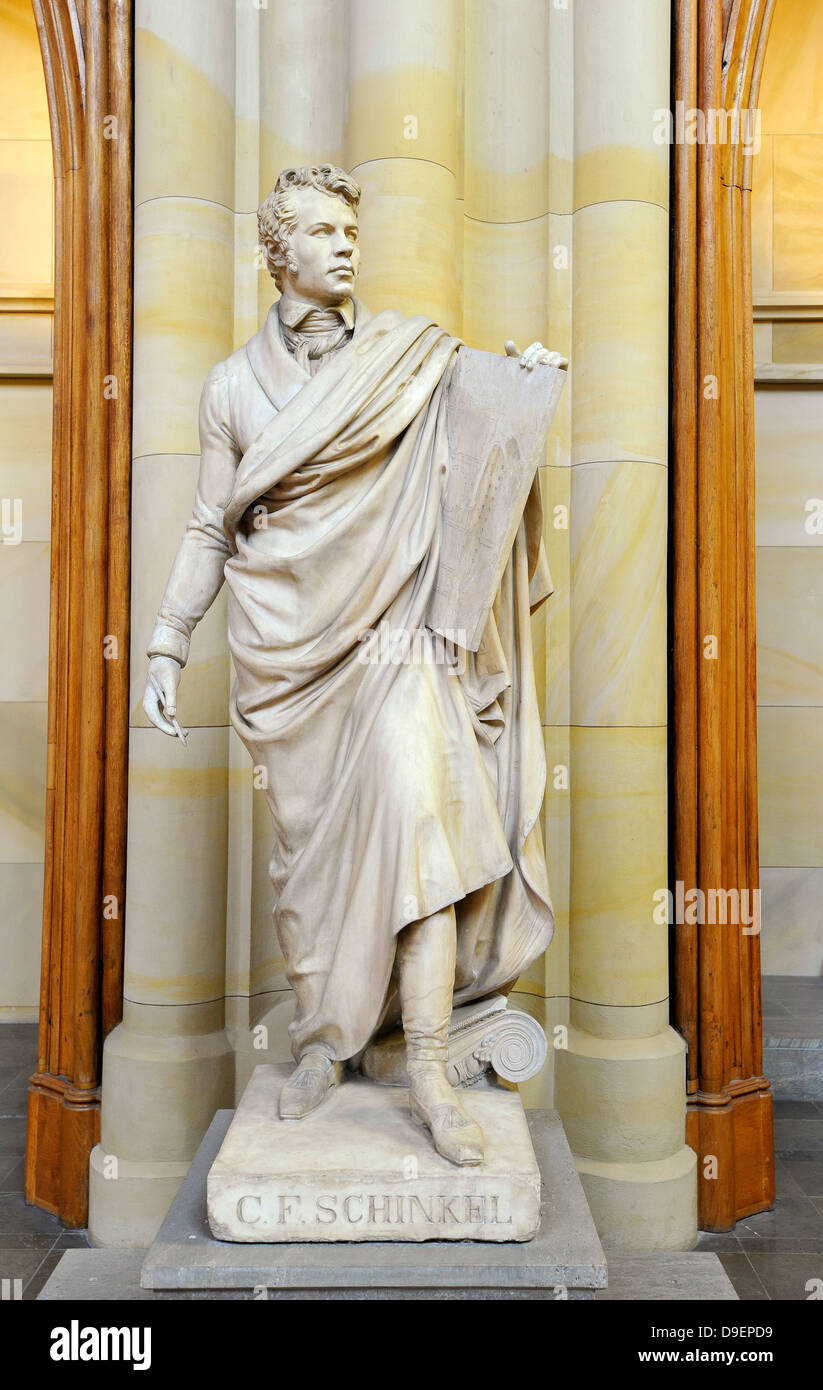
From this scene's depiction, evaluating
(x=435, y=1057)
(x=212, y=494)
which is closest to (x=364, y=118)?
(x=212, y=494)

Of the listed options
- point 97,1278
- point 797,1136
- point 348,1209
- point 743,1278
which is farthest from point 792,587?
point 97,1278

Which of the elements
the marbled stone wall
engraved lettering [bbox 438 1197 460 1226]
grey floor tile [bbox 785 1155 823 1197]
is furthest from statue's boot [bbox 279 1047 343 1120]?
the marbled stone wall

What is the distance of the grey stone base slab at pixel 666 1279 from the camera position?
2479mm

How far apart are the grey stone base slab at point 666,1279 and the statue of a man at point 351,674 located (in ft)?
1.74

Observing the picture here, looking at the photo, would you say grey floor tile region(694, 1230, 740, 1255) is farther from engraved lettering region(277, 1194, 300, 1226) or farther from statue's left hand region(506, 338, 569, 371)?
statue's left hand region(506, 338, 569, 371)

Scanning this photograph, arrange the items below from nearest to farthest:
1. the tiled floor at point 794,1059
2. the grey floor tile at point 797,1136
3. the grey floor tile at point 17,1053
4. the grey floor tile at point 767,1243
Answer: the grey floor tile at point 767,1243 < the grey floor tile at point 797,1136 < the tiled floor at point 794,1059 < the grey floor tile at point 17,1053

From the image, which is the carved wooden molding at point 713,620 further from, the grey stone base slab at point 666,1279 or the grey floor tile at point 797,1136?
the grey stone base slab at point 666,1279

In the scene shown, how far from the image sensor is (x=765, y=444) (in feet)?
19.1

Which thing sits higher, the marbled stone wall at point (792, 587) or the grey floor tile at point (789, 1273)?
the marbled stone wall at point (792, 587)

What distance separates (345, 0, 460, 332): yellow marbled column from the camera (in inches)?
156

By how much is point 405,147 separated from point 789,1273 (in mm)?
3706

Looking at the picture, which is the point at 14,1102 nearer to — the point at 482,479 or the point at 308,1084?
the point at 308,1084

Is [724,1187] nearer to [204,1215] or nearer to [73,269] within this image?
[204,1215]

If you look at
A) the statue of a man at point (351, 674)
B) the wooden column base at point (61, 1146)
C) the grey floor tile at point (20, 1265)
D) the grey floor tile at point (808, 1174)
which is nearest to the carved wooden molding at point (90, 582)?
the wooden column base at point (61, 1146)
